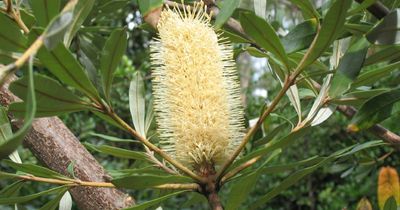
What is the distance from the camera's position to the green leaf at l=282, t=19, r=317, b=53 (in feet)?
2.73

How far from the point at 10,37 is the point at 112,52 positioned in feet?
0.47

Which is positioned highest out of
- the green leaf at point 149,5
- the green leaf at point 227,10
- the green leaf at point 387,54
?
the green leaf at point 149,5

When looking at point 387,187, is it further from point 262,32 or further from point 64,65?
point 64,65

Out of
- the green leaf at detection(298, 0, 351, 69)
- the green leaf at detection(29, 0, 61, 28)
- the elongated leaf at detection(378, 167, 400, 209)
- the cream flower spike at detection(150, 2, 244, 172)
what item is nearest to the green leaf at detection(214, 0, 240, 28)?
the cream flower spike at detection(150, 2, 244, 172)

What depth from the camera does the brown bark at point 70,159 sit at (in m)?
1.17

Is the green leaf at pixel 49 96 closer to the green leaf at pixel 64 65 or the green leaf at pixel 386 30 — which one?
the green leaf at pixel 64 65

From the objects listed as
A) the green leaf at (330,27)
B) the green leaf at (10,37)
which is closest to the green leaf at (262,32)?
the green leaf at (330,27)

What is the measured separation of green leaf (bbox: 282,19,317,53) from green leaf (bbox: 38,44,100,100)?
0.30 m

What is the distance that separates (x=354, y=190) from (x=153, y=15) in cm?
259

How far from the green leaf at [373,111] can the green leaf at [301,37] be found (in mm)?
124

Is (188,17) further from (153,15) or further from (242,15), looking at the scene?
(242,15)

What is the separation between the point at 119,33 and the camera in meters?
0.76

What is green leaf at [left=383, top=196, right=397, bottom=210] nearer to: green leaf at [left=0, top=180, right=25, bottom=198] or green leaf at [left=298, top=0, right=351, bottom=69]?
green leaf at [left=298, top=0, right=351, bottom=69]

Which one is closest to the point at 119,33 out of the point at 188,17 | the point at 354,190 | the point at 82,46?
the point at 188,17
